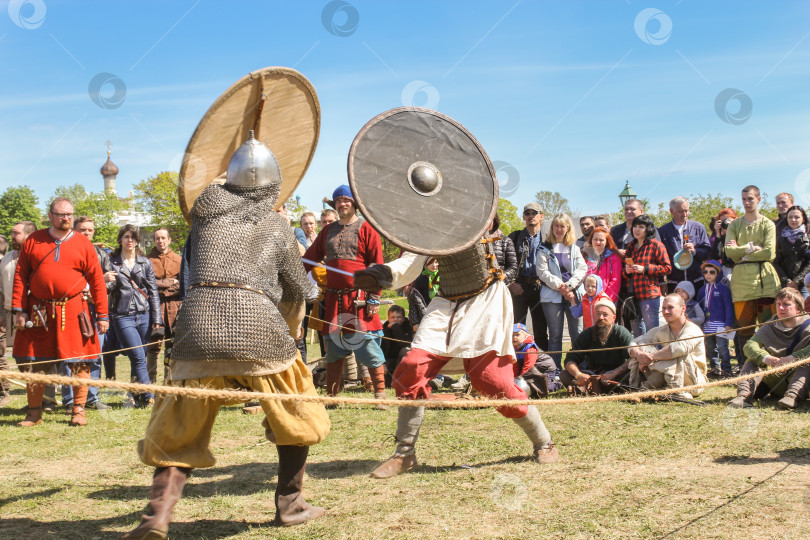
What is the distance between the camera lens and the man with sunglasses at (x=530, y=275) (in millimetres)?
7531

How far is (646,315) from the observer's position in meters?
7.51

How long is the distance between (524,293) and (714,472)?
3771 mm

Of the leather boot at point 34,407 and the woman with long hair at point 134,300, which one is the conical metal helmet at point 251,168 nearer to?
the leather boot at point 34,407

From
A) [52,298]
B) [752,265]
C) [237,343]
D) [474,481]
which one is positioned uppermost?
[752,265]

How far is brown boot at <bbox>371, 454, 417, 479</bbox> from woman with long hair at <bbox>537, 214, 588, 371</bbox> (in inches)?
134

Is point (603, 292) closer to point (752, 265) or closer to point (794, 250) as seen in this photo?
point (752, 265)

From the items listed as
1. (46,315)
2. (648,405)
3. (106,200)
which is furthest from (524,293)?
(106,200)

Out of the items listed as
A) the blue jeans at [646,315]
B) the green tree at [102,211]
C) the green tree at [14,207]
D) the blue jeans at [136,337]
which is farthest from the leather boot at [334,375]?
the green tree at [14,207]

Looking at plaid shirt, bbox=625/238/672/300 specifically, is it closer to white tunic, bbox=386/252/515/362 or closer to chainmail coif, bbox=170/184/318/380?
white tunic, bbox=386/252/515/362

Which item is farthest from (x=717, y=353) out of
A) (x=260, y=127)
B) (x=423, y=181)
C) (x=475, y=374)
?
(x=260, y=127)

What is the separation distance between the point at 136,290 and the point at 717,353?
19.3ft

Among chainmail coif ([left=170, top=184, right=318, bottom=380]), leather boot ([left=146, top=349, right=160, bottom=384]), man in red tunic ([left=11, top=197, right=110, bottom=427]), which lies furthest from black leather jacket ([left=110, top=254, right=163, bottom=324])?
chainmail coif ([left=170, top=184, right=318, bottom=380])

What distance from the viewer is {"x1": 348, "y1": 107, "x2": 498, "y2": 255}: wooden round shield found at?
3639 millimetres

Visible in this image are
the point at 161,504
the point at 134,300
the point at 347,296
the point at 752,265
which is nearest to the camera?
the point at 161,504
